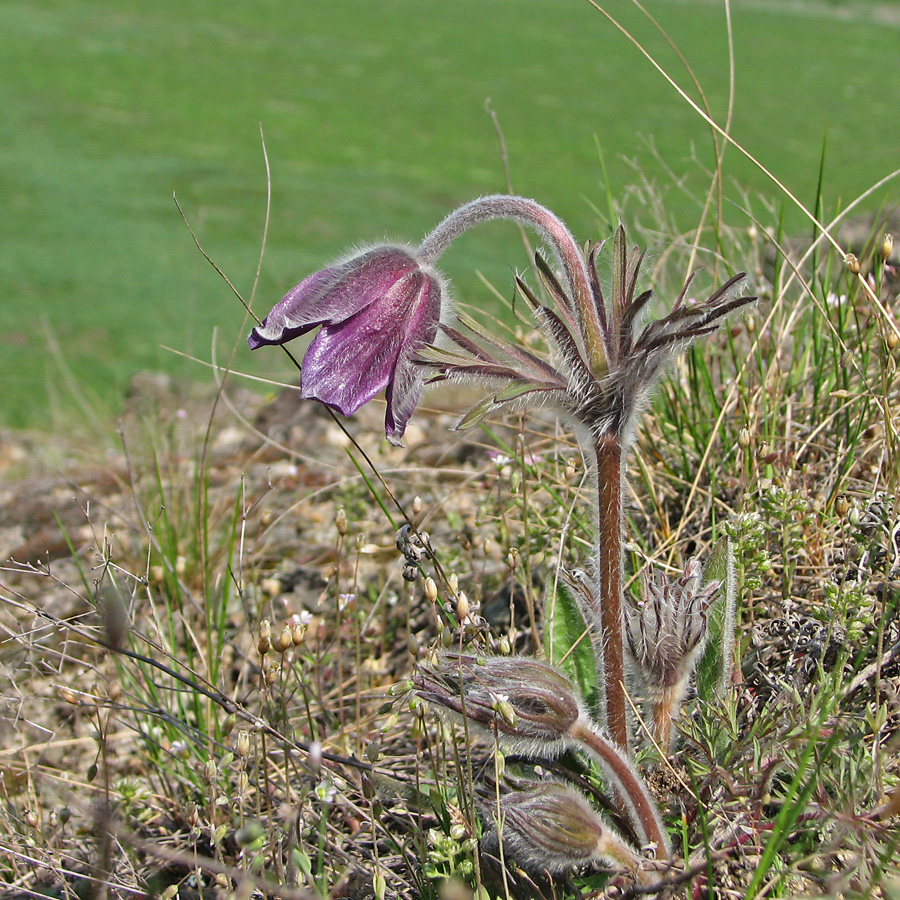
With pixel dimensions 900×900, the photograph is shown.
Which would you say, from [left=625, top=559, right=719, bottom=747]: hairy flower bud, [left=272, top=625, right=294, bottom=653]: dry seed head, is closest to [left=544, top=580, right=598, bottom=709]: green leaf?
[left=625, top=559, right=719, bottom=747]: hairy flower bud

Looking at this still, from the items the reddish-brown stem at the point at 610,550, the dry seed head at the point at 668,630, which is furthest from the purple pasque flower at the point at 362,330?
the dry seed head at the point at 668,630

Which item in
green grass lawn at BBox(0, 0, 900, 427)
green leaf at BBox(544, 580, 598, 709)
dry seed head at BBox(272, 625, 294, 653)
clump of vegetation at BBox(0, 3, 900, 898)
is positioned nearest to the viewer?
clump of vegetation at BBox(0, 3, 900, 898)

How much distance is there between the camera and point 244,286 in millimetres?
4336

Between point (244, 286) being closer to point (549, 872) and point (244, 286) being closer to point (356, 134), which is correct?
point (356, 134)

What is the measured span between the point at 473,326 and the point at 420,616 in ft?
3.03

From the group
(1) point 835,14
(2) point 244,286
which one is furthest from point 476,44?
(1) point 835,14

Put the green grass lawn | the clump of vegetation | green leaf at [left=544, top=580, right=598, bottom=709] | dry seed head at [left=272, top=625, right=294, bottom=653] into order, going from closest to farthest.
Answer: the clump of vegetation, dry seed head at [left=272, top=625, right=294, bottom=653], green leaf at [left=544, top=580, right=598, bottom=709], the green grass lawn

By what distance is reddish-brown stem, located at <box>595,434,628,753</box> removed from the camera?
1.17 metres

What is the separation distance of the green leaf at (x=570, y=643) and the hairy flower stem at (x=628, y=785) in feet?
0.79

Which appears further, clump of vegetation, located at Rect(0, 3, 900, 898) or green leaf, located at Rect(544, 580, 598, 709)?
green leaf, located at Rect(544, 580, 598, 709)

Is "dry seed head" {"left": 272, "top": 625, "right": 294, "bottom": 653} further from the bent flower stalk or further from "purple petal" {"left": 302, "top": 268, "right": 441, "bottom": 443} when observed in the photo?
"purple petal" {"left": 302, "top": 268, "right": 441, "bottom": 443}

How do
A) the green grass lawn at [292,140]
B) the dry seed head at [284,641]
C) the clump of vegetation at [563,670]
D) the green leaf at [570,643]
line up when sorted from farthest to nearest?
the green grass lawn at [292,140] < the green leaf at [570,643] < the dry seed head at [284,641] < the clump of vegetation at [563,670]

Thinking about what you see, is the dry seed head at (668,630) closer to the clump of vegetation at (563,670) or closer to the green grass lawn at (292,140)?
the clump of vegetation at (563,670)

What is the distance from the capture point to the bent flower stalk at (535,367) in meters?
1.12
